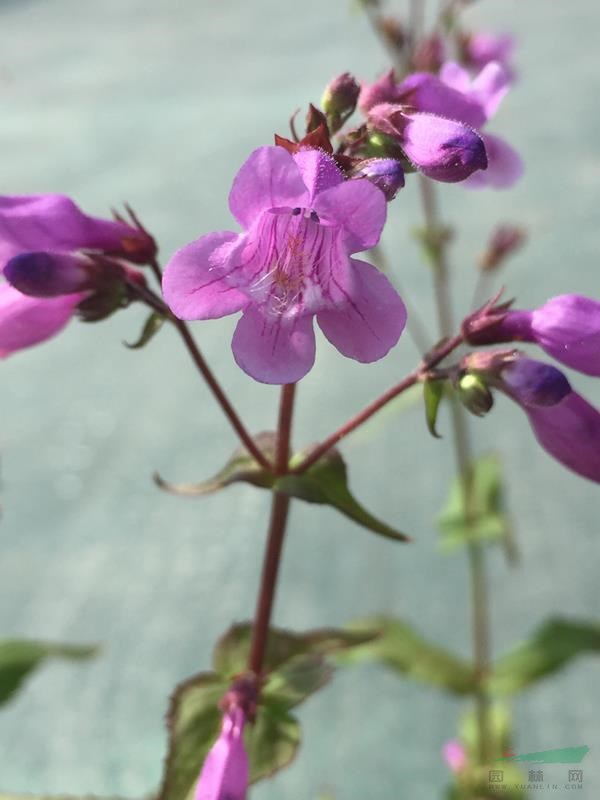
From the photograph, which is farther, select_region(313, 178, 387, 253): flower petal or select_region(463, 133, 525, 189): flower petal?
select_region(463, 133, 525, 189): flower petal

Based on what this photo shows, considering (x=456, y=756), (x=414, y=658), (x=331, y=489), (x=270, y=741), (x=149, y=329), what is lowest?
(x=456, y=756)

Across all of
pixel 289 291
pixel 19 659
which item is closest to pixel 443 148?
pixel 289 291

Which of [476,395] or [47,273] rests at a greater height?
[47,273]

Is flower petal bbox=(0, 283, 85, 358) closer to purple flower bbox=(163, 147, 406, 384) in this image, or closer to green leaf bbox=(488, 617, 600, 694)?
purple flower bbox=(163, 147, 406, 384)

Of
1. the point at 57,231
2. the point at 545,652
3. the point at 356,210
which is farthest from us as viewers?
the point at 545,652

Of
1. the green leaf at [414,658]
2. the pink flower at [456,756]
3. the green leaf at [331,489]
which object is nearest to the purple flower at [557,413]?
the green leaf at [331,489]

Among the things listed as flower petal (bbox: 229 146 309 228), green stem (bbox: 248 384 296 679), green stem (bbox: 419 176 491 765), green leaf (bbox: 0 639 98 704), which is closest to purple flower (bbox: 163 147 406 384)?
flower petal (bbox: 229 146 309 228)

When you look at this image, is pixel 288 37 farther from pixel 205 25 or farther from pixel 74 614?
pixel 74 614

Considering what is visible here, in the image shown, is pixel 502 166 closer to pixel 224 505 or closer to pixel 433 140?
pixel 433 140
